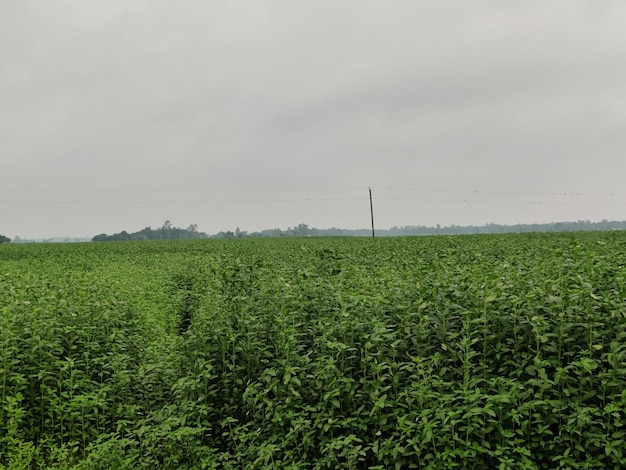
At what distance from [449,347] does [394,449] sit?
4.20ft

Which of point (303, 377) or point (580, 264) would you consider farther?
point (580, 264)

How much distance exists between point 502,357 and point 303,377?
2118 mm

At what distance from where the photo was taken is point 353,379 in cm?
493

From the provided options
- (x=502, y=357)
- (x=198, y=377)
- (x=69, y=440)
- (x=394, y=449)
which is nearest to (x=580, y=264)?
(x=502, y=357)

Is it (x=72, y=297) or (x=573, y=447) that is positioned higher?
(x=72, y=297)

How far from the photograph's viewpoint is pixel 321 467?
15.6 feet

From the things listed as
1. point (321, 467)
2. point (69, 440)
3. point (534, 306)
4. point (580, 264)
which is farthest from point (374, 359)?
point (69, 440)

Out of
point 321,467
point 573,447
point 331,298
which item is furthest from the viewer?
point 331,298

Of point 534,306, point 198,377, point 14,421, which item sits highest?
point 534,306

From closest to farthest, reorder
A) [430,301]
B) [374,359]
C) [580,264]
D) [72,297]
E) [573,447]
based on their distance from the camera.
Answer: [573,447] < [374,359] < [430,301] < [580,264] < [72,297]

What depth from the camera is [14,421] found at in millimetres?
5980

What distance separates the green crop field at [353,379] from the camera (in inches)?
175

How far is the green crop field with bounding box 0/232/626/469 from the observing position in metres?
4.44

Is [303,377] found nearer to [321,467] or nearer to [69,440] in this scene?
[321,467]
